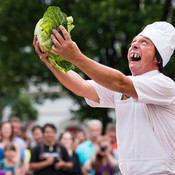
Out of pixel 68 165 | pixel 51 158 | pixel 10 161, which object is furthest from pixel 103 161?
pixel 10 161

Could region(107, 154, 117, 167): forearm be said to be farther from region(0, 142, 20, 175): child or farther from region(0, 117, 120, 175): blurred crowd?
region(0, 142, 20, 175): child

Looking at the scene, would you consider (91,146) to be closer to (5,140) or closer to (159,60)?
(5,140)

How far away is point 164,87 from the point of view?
11.0 ft

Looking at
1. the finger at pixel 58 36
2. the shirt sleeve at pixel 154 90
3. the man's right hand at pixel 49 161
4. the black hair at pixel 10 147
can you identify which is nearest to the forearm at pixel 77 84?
the shirt sleeve at pixel 154 90

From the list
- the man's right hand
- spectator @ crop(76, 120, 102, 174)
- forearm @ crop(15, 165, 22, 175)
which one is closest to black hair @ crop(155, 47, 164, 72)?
the man's right hand

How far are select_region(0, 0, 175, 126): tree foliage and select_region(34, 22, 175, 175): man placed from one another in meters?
11.7

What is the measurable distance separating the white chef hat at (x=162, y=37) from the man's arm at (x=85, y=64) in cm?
62

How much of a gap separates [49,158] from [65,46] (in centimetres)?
561

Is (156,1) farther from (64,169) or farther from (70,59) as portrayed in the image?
(70,59)

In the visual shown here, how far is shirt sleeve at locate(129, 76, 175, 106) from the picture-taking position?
10.7 feet

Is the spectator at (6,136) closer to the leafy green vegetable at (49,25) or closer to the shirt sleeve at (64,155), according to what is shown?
the shirt sleeve at (64,155)

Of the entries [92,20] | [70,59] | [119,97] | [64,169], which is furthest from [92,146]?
[92,20]

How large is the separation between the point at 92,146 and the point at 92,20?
7688mm

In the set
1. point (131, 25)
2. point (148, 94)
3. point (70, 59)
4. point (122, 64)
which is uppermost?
point (131, 25)
